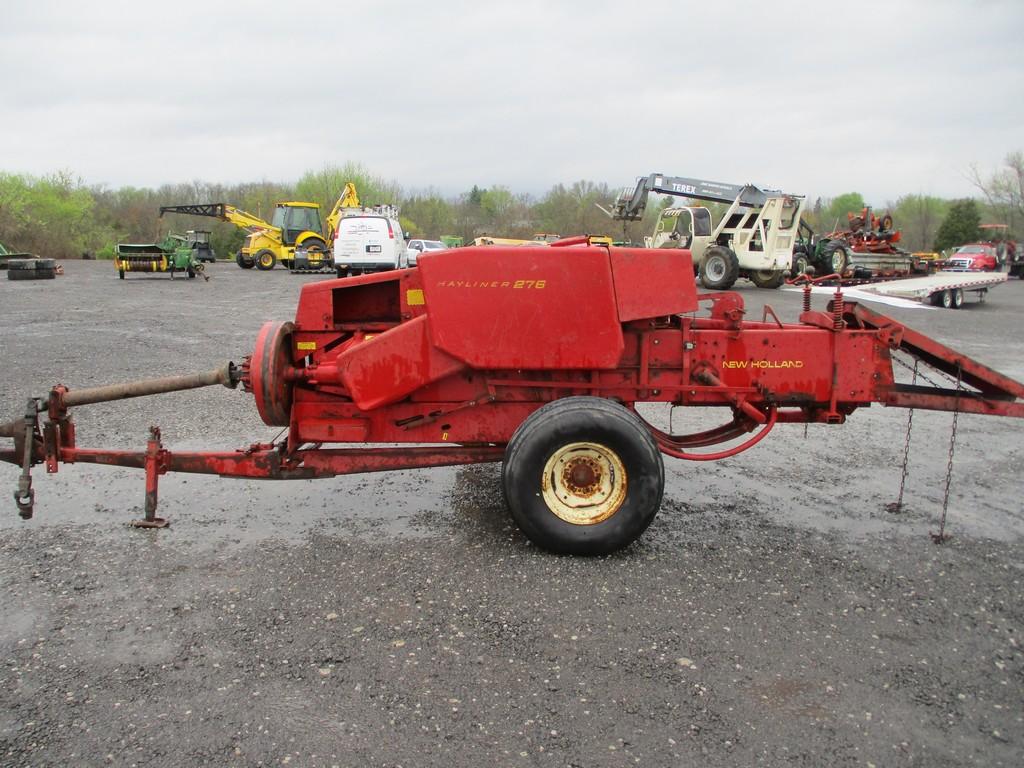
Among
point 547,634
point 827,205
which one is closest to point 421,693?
point 547,634

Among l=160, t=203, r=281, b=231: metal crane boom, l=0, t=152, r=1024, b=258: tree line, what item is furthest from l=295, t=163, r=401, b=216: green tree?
l=160, t=203, r=281, b=231: metal crane boom

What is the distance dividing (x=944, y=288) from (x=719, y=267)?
18.6 feet

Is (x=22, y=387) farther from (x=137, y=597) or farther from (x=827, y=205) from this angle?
(x=827, y=205)

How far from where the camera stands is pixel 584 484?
14.3ft

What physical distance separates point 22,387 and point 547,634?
25.9 feet

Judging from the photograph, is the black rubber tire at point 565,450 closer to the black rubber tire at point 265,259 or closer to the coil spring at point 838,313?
the coil spring at point 838,313

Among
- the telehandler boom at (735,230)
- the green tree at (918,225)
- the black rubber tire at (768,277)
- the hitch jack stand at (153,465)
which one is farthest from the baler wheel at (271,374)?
the green tree at (918,225)

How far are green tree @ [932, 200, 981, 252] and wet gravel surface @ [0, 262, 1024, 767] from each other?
50.5 meters

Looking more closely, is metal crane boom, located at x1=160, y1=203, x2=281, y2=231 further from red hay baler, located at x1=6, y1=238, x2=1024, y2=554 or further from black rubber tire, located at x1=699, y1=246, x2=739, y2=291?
red hay baler, located at x1=6, y1=238, x2=1024, y2=554

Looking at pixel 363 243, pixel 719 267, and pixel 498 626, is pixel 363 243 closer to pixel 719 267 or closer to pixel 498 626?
pixel 719 267

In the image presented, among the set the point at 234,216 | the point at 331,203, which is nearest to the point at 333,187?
the point at 331,203

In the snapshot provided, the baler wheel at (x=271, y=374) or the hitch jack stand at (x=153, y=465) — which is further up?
the baler wheel at (x=271, y=374)

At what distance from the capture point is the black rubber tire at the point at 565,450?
4.23 metres

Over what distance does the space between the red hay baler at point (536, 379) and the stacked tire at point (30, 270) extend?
2607 cm
